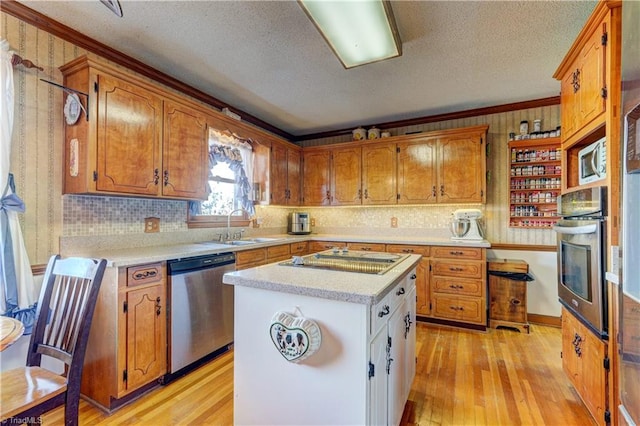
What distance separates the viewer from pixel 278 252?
3.42m

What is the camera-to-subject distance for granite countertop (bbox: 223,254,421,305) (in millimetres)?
1156

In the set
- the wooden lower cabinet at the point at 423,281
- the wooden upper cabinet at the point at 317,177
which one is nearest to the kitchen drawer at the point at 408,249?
A: the wooden lower cabinet at the point at 423,281

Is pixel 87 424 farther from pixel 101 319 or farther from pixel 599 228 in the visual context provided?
pixel 599 228

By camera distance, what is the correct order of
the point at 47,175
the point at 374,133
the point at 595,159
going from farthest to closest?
the point at 374,133
the point at 47,175
the point at 595,159

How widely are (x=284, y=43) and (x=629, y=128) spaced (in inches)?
82.2

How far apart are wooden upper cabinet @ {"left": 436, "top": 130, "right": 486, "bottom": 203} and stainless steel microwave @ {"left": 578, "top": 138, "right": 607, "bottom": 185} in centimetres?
155

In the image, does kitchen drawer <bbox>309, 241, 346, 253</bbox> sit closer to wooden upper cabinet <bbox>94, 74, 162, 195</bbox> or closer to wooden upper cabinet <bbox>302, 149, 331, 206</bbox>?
wooden upper cabinet <bbox>302, 149, 331, 206</bbox>

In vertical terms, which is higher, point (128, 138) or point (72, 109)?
point (72, 109)

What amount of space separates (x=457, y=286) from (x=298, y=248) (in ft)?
6.38

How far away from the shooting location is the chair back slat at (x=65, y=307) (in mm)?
1329

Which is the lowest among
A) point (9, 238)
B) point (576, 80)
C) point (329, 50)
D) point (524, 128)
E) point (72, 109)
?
point (9, 238)

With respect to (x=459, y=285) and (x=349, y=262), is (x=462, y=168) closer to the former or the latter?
(x=459, y=285)

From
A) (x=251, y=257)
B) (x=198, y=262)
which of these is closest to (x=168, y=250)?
(x=198, y=262)

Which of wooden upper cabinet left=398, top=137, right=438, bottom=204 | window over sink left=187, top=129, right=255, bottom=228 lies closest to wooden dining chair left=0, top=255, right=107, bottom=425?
window over sink left=187, top=129, right=255, bottom=228
